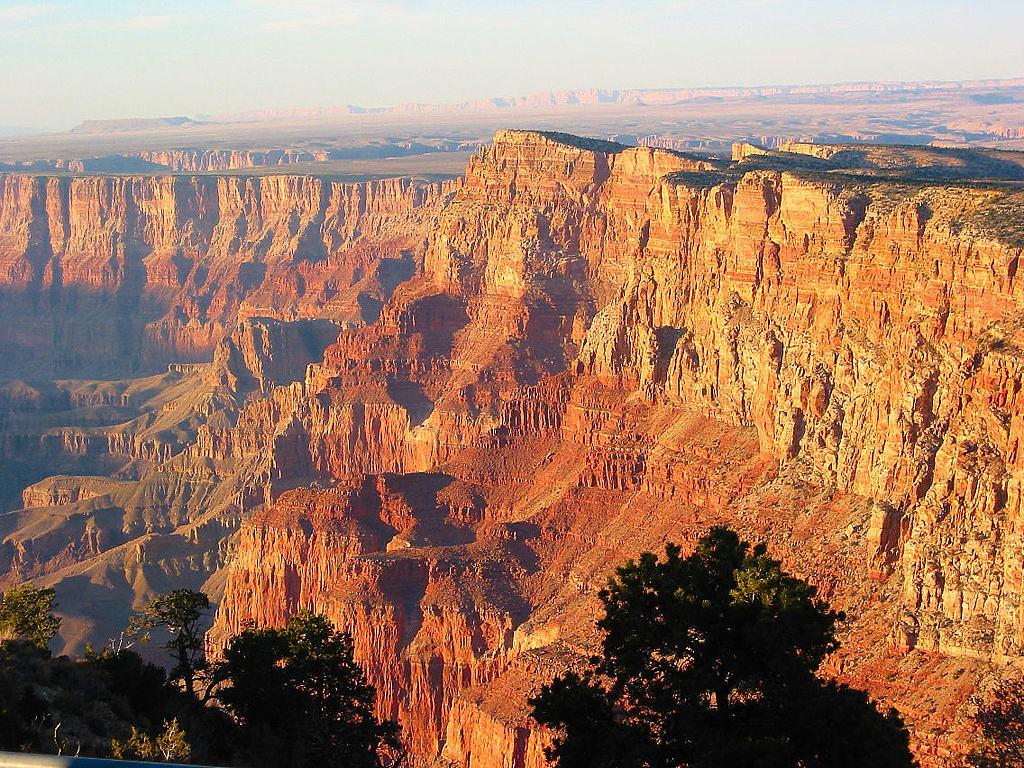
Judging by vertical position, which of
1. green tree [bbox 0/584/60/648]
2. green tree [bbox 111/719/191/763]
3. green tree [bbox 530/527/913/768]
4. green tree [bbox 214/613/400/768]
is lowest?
green tree [bbox 214/613/400/768]

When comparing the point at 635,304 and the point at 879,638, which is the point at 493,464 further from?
the point at 879,638

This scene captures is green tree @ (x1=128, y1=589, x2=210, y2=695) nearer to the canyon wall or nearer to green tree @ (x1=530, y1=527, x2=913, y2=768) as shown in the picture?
green tree @ (x1=530, y1=527, x2=913, y2=768)

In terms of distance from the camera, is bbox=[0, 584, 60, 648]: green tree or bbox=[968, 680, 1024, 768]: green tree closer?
bbox=[968, 680, 1024, 768]: green tree

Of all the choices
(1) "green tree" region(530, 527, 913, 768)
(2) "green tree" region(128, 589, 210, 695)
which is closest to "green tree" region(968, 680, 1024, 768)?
(1) "green tree" region(530, 527, 913, 768)

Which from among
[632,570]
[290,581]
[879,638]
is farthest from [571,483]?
[632,570]

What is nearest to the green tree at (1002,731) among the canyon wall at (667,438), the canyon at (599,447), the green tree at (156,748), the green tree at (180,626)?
the canyon at (599,447)

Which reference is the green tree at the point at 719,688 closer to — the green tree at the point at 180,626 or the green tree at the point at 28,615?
the green tree at the point at 180,626

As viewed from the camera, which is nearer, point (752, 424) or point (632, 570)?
point (632, 570)
